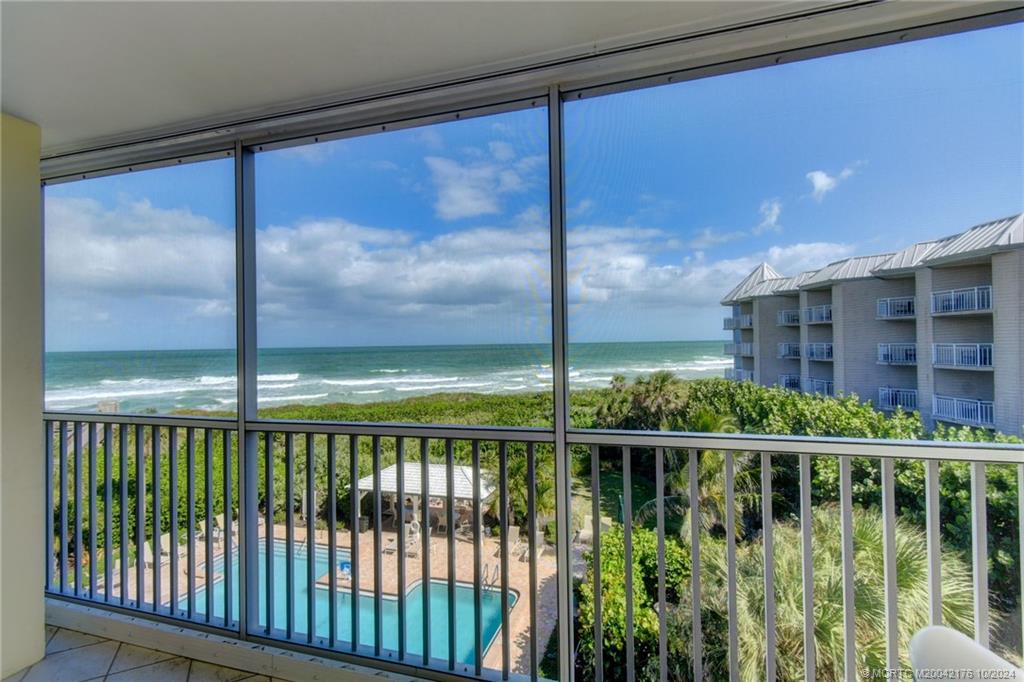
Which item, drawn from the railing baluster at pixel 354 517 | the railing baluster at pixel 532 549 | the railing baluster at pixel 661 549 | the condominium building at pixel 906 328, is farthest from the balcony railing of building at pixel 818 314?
the railing baluster at pixel 354 517

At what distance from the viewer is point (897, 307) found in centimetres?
156

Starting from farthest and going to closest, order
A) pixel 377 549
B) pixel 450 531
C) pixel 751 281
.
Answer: pixel 377 549
pixel 450 531
pixel 751 281

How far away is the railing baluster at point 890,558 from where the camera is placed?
1538 millimetres

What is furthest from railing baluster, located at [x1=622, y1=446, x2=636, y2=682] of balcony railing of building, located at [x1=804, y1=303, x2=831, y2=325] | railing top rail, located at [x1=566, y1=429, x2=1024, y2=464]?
balcony railing of building, located at [x1=804, y1=303, x2=831, y2=325]

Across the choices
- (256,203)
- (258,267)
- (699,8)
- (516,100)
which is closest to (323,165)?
(256,203)

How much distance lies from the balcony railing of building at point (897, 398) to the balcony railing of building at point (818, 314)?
0.29 m

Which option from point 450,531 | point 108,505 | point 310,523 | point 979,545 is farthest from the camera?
point 108,505

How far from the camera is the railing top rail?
4.64 feet

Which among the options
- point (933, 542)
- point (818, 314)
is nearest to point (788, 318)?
point (818, 314)

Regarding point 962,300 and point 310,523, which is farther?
point 310,523

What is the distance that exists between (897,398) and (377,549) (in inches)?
80.7

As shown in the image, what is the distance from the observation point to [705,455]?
1.88 meters

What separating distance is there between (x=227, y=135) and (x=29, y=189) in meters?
0.89

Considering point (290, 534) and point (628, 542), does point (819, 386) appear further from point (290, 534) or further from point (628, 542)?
point (290, 534)
